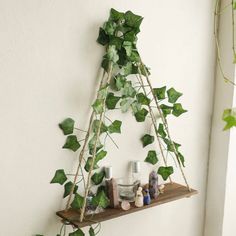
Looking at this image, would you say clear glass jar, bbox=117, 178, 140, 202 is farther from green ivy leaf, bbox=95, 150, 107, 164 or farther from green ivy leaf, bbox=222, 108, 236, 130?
green ivy leaf, bbox=222, 108, 236, 130

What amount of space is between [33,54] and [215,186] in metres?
1.13

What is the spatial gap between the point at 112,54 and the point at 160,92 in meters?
0.30

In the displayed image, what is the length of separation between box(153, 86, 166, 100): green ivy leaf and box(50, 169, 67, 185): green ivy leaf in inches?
19.4

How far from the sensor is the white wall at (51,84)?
1029 millimetres

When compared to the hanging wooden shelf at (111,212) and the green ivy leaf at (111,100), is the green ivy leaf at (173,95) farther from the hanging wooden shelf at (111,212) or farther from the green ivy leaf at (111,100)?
the hanging wooden shelf at (111,212)

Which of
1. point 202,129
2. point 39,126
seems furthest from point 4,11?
point 202,129

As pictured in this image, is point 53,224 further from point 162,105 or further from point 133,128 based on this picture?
point 162,105

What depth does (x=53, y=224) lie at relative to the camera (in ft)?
3.85

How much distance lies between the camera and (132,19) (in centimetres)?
120

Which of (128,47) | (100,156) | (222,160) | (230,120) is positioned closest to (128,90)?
(128,47)

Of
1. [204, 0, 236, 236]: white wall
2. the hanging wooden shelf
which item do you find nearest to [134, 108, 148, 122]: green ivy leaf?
the hanging wooden shelf

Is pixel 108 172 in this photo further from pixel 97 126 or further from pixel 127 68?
pixel 127 68

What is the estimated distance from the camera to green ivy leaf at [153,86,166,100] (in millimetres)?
1346

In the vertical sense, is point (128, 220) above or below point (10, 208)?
below
